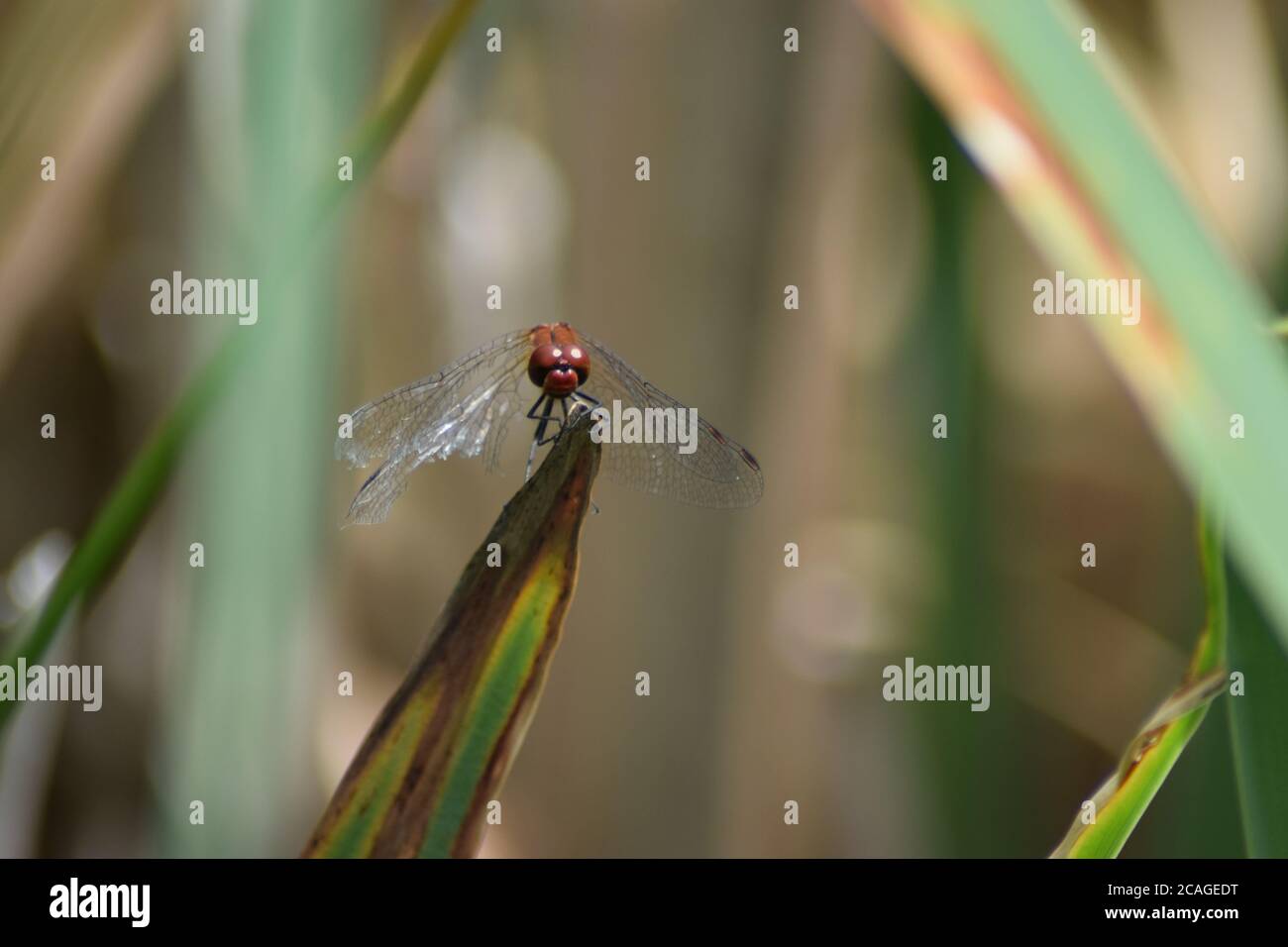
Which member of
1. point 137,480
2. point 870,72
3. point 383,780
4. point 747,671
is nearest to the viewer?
point 383,780

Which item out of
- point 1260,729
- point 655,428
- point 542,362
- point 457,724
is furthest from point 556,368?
point 1260,729

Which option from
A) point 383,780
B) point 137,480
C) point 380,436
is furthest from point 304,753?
point 383,780

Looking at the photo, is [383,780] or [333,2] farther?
[333,2]

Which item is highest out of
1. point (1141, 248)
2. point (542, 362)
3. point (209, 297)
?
point (209, 297)

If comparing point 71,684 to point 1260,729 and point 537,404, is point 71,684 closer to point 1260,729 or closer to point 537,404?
point 537,404

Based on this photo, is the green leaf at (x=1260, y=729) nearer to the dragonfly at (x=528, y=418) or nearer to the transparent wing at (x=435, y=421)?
the dragonfly at (x=528, y=418)

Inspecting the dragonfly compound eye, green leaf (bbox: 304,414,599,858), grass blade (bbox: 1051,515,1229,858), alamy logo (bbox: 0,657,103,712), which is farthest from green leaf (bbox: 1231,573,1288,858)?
alamy logo (bbox: 0,657,103,712)

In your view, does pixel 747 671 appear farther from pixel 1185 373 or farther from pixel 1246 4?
pixel 1246 4
